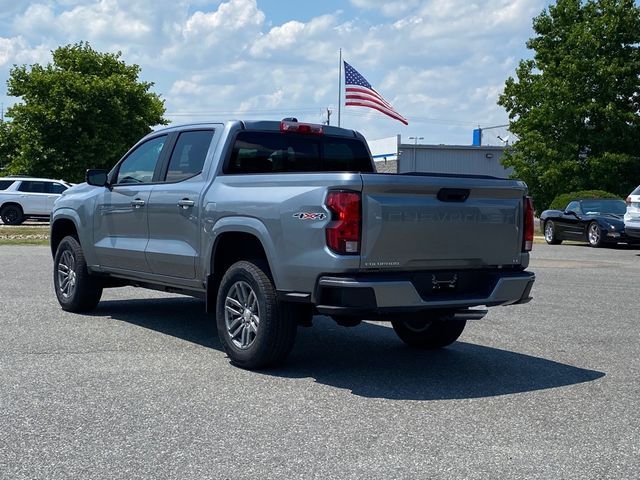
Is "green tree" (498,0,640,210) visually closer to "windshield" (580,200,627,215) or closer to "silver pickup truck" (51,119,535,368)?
"windshield" (580,200,627,215)

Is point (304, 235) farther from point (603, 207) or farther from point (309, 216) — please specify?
point (603, 207)

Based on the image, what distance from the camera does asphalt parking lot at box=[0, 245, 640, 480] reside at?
4555 millimetres

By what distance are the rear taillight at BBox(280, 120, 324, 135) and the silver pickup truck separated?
0.04ft

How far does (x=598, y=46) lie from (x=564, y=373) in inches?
1381

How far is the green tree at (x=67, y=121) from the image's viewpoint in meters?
49.6

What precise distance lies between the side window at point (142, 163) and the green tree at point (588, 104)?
1281 inches

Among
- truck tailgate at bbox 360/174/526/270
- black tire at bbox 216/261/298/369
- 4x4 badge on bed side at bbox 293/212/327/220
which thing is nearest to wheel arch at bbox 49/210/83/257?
black tire at bbox 216/261/298/369

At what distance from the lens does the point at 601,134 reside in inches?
1554

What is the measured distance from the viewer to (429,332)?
7.82 metres

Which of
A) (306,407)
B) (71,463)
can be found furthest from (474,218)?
(71,463)

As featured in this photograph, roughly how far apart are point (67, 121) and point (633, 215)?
3752 cm

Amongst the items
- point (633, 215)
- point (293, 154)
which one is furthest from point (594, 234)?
point (293, 154)

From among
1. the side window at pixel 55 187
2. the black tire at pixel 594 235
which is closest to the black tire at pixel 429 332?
the black tire at pixel 594 235

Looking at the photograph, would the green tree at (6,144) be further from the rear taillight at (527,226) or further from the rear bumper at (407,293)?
the rear bumper at (407,293)
